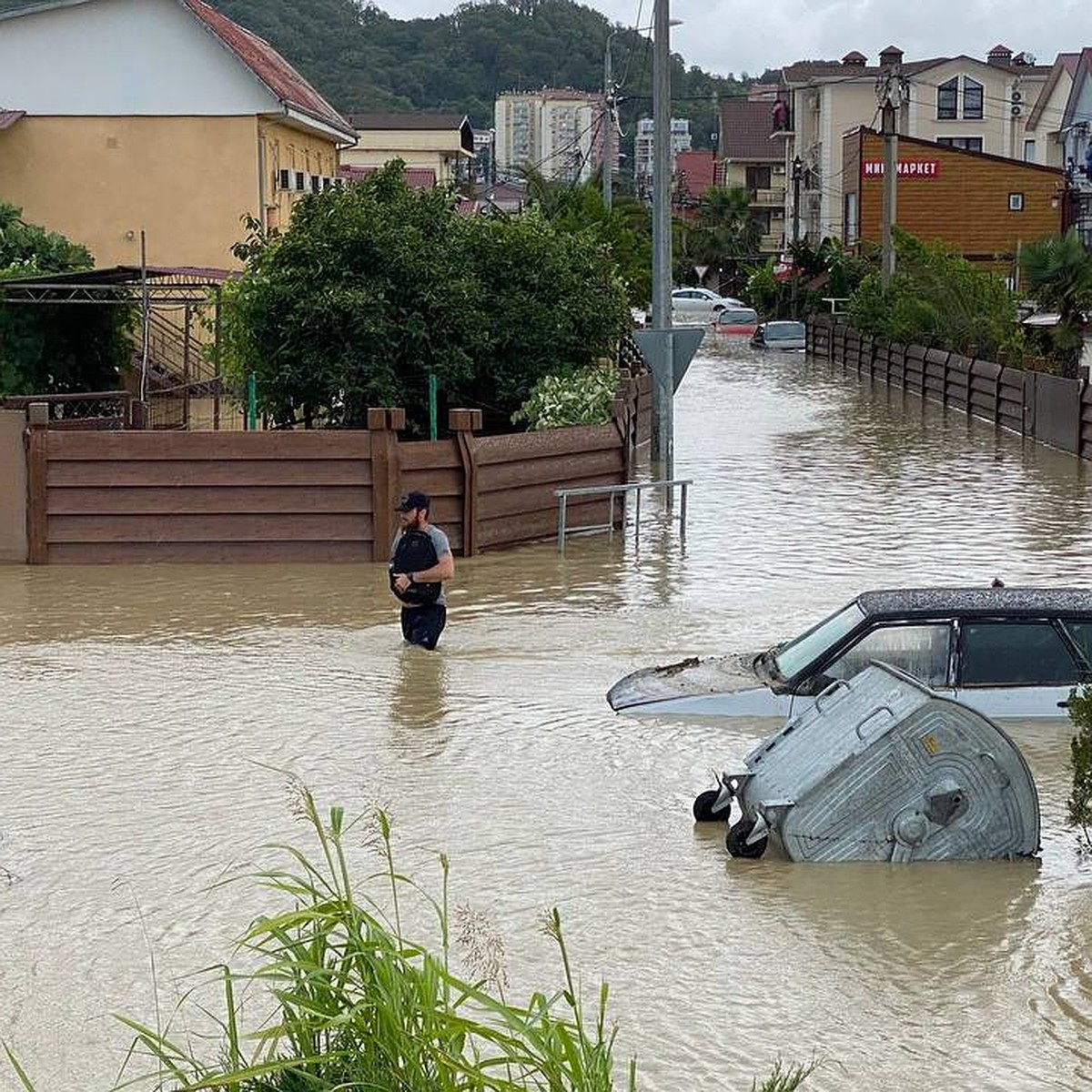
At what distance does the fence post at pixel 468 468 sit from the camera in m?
21.4

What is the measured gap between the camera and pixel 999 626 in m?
12.5

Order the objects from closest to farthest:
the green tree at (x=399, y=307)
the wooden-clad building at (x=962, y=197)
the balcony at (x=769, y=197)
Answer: the green tree at (x=399, y=307) < the wooden-clad building at (x=962, y=197) < the balcony at (x=769, y=197)

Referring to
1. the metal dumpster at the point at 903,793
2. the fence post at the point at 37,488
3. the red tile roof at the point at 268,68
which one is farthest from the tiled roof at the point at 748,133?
the metal dumpster at the point at 903,793

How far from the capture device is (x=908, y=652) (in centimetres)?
1241

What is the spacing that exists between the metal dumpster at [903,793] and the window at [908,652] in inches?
67.2

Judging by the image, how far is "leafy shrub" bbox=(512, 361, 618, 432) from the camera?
24.6 m

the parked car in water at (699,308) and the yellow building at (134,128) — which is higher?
the yellow building at (134,128)

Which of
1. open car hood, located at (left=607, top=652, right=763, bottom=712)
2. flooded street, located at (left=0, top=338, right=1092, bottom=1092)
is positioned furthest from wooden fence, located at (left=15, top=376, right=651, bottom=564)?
open car hood, located at (left=607, top=652, right=763, bottom=712)

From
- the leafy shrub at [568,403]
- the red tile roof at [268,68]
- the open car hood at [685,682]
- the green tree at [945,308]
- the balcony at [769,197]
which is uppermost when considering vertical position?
the balcony at [769,197]

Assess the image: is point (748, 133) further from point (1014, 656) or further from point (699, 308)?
point (1014, 656)

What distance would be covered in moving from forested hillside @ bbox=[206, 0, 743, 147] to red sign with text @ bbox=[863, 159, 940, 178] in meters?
52.0

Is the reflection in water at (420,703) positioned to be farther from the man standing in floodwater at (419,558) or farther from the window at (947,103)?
the window at (947,103)

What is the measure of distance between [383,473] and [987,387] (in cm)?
2239

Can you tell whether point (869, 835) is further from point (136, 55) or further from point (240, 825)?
point (136, 55)
